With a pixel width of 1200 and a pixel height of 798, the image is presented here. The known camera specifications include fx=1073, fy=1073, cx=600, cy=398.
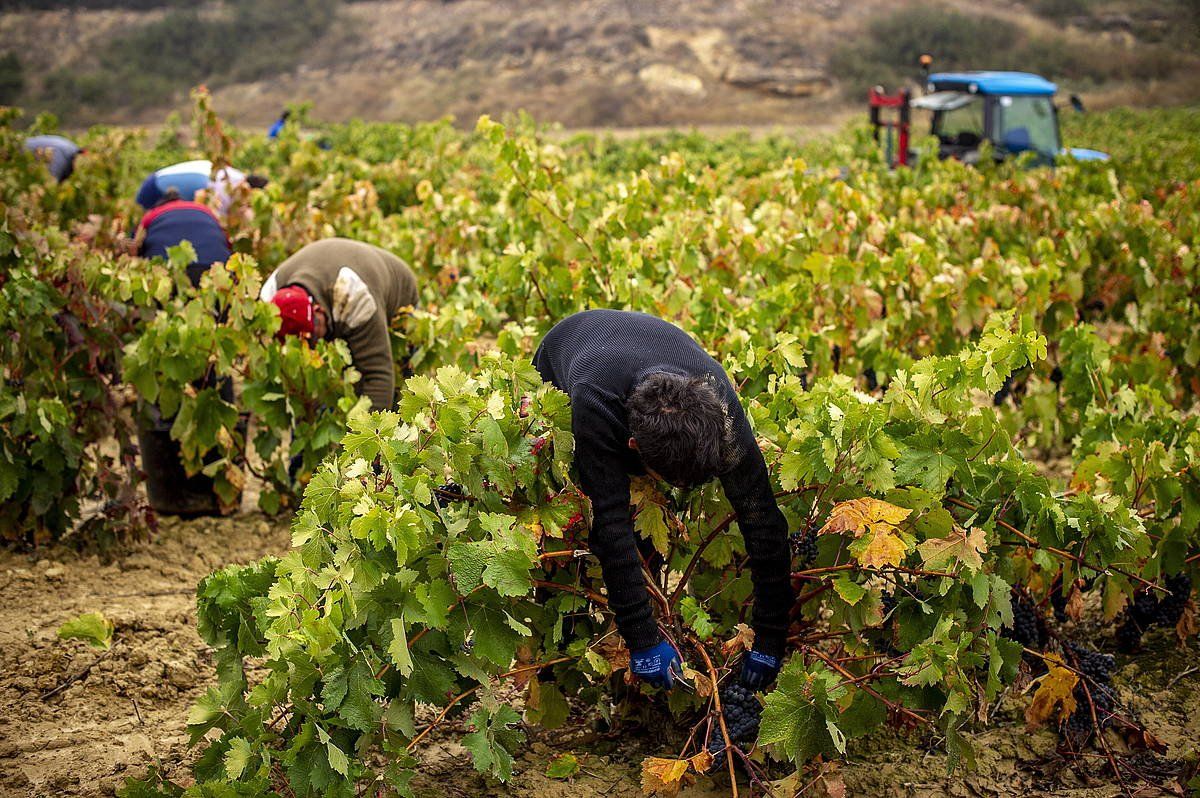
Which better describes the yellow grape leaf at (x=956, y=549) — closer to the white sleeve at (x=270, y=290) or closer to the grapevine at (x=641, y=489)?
the grapevine at (x=641, y=489)

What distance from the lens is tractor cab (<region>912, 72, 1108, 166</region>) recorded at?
13.5 meters

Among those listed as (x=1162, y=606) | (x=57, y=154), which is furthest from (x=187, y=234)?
(x=57, y=154)

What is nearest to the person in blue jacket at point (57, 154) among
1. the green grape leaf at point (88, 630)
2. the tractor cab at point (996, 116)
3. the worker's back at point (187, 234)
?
the worker's back at point (187, 234)

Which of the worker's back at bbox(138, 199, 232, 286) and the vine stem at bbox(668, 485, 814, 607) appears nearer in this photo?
the vine stem at bbox(668, 485, 814, 607)

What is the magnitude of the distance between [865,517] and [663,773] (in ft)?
2.40

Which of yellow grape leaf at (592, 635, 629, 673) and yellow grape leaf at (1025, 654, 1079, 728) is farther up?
yellow grape leaf at (592, 635, 629, 673)

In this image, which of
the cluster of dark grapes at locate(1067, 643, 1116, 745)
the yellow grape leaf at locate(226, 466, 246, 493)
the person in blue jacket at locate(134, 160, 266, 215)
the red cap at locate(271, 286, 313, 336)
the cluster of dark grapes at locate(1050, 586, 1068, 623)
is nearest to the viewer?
the cluster of dark grapes at locate(1067, 643, 1116, 745)

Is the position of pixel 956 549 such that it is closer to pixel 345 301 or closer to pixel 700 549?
pixel 700 549

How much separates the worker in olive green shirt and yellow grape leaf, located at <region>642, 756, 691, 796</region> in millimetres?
1961

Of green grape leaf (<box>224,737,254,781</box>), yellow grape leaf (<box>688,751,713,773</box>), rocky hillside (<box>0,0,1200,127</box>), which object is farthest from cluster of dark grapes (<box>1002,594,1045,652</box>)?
rocky hillside (<box>0,0,1200,127</box>)

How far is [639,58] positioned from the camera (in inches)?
1452

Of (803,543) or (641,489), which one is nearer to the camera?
(641,489)

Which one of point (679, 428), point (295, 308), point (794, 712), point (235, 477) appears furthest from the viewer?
point (235, 477)

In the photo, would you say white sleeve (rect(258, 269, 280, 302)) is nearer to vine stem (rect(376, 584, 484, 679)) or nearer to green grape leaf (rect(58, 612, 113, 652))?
green grape leaf (rect(58, 612, 113, 652))
